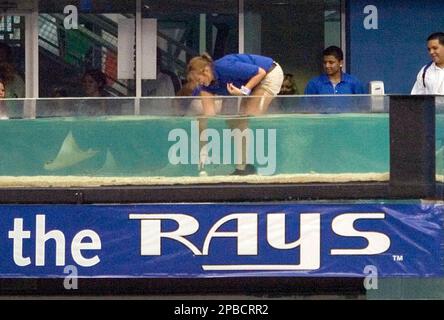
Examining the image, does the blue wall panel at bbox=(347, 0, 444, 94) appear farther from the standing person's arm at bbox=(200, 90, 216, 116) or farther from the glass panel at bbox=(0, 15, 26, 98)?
the standing person's arm at bbox=(200, 90, 216, 116)

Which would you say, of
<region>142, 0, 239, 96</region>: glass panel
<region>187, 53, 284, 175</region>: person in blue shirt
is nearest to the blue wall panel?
<region>142, 0, 239, 96</region>: glass panel

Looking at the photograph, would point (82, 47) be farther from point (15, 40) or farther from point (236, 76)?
point (236, 76)

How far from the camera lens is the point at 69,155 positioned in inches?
357

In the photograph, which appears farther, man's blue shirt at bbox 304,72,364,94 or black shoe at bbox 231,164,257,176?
man's blue shirt at bbox 304,72,364,94

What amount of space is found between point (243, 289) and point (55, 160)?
1592mm

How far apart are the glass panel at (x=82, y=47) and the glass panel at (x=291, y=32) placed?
1169 millimetres

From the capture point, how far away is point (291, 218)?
344 inches

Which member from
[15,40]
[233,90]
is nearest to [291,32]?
[15,40]

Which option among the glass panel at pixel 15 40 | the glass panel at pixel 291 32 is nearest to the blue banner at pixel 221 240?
the glass panel at pixel 15 40

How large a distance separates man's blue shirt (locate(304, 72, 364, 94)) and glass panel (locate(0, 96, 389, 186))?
5.36 ft

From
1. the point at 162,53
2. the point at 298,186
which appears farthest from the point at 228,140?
the point at 162,53

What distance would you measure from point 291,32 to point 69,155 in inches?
156

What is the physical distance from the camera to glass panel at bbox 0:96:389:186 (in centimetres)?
887
